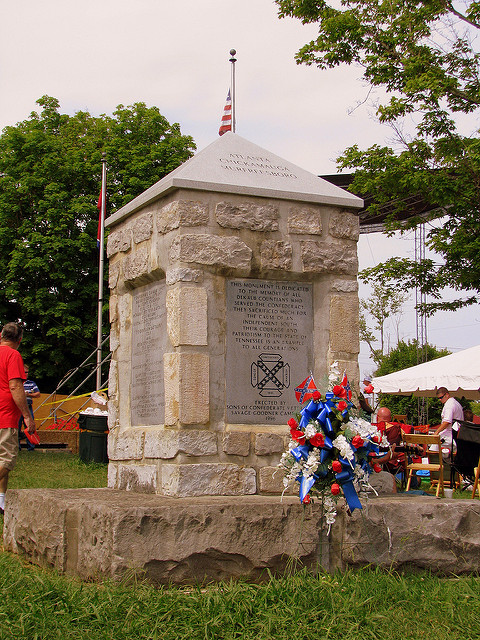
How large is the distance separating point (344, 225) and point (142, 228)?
1.58 meters

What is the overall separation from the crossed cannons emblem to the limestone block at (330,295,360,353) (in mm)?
436

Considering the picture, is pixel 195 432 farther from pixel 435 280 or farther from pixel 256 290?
pixel 435 280

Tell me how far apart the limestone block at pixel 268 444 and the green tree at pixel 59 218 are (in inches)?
749

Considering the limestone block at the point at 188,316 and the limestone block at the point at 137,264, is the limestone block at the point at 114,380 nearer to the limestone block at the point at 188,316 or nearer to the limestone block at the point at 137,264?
the limestone block at the point at 137,264

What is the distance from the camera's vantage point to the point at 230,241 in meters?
5.52

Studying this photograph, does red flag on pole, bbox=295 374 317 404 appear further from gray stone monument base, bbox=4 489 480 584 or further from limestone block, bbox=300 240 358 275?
limestone block, bbox=300 240 358 275

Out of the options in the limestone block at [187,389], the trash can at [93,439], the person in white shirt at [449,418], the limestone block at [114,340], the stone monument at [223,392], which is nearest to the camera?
the stone monument at [223,392]

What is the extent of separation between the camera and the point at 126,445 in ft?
19.6

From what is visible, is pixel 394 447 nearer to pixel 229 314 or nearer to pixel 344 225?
pixel 344 225

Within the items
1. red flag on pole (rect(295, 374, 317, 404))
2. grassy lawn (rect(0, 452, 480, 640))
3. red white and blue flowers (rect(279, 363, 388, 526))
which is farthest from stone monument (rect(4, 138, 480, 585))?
red flag on pole (rect(295, 374, 317, 404))

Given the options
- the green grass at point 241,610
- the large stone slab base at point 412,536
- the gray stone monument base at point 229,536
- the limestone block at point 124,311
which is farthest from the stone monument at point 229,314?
the green grass at point 241,610

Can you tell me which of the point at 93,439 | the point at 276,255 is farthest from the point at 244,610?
the point at 93,439

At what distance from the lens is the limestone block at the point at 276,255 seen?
5.64 metres

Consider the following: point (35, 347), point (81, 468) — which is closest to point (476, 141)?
point (81, 468)
